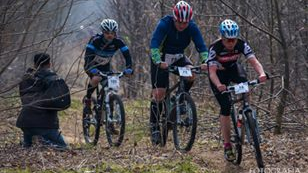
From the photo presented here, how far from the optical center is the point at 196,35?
309 inches

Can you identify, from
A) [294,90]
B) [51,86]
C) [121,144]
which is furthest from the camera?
[294,90]

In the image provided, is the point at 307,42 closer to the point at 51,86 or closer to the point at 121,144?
the point at 121,144

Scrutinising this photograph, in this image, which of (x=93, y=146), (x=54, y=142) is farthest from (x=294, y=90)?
(x=54, y=142)

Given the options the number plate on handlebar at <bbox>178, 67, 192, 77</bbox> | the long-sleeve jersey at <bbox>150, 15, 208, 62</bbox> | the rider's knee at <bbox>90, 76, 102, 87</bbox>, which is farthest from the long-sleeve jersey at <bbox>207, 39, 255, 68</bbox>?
the rider's knee at <bbox>90, 76, 102, 87</bbox>

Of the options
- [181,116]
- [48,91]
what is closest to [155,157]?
[181,116]

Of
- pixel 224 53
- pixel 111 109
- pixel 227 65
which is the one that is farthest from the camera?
pixel 111 109

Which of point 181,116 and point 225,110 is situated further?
point 181,116

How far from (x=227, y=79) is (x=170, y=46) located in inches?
44.4

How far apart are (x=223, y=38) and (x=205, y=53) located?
1.20 metres

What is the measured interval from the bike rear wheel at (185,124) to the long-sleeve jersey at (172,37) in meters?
0.72

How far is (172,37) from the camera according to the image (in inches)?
306

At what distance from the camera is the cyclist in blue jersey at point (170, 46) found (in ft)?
24.7

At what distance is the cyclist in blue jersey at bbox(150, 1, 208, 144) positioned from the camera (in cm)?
753

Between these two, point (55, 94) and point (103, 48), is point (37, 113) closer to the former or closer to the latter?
point (55, 94)
